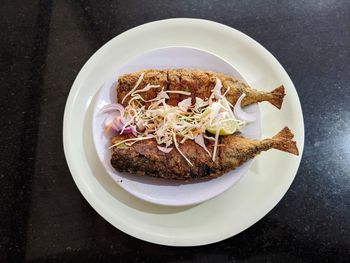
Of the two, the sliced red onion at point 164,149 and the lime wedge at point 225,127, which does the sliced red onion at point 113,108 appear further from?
the lime wedge at point 225,127

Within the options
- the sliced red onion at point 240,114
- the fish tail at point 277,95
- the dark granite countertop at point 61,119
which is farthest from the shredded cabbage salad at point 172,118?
the dark granite countertop at point 61,119

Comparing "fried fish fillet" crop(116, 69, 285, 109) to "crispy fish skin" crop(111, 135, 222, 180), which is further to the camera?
"fried fish fillet" crop(116, 69, 285, 109)

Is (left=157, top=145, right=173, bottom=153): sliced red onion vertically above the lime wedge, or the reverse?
the lime wedge

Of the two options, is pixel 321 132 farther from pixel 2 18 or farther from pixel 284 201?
pixel 2 18

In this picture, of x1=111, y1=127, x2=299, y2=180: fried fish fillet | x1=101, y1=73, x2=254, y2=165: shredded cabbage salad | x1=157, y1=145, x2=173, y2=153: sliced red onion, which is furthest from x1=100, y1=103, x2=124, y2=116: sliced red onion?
x1=157, y1=145, x2=173, y2=153: sliced red onion

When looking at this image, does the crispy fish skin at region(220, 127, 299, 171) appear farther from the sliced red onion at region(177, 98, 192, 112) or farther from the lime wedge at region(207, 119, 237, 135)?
the sliced red onion at region(177, 98, 192, 112)

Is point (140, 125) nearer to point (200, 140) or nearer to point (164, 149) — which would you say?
point (164, 149)
